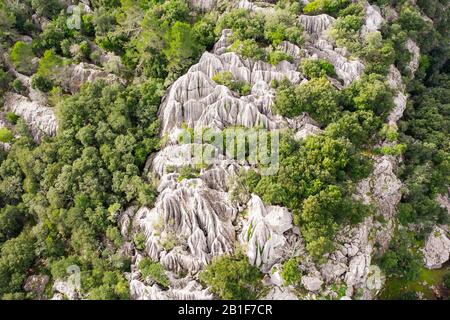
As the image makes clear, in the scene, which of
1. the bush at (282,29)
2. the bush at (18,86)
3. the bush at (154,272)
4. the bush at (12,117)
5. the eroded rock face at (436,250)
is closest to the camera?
the bush at (154,272)

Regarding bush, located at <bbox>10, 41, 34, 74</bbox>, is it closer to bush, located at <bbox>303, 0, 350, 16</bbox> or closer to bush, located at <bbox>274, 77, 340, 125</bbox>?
bush, located at <bbox>274, 77, 340, 125</bbox>

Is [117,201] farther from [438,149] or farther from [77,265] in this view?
[438,149]

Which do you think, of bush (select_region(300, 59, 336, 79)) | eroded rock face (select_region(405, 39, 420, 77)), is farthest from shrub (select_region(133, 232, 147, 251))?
eroded rock face (select_region(405, 39, 420, 77))

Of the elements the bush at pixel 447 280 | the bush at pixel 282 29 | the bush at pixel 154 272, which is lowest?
the bush at pixel 447 280

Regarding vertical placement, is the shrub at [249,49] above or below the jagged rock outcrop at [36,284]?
above

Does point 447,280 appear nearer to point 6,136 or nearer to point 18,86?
point 6,136

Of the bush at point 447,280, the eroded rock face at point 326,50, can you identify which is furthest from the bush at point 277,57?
the bush at point 447,280

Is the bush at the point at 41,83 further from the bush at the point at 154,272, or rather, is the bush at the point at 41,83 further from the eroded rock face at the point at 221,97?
the bush at the point at 154,272

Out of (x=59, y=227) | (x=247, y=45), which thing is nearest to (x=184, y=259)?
(x=59, y=227)
